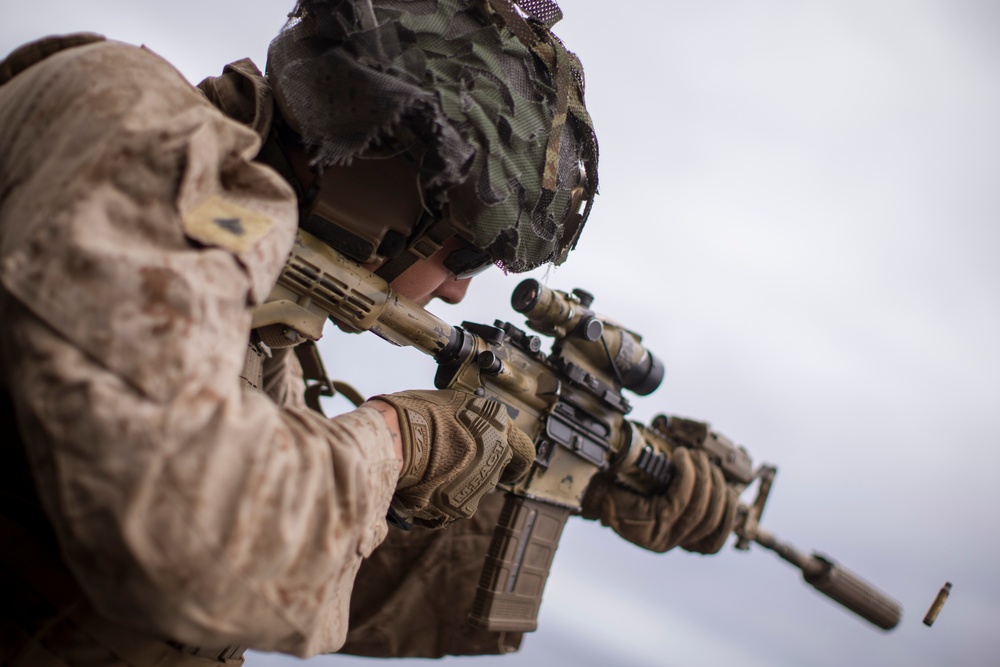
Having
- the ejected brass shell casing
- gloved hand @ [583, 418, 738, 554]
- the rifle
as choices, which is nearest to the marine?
the rifle

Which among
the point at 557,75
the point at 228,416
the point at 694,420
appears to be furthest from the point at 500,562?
the point at 228,416

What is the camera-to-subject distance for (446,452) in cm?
140

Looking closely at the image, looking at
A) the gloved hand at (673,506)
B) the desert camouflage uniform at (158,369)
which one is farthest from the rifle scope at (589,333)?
the desert camouflage uniform at (158,369)

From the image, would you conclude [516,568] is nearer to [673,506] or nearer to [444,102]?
[673,506]

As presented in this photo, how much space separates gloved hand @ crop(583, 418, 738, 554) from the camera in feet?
8.86

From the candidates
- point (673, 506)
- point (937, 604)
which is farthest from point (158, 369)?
point (937, 604)

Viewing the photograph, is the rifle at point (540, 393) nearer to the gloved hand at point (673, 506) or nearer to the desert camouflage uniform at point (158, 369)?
the gloved hand at point (673, 506)

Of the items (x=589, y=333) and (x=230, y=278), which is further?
(x=589, y=333)

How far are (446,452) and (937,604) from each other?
2.72 m

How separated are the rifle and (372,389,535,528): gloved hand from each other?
0.88ft

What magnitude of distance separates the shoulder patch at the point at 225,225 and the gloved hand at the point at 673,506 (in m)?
2.04

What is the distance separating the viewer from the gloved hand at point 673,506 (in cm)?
270

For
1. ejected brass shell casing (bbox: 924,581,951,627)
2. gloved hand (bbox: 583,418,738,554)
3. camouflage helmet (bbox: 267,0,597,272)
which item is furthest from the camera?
ejected brass shell casing (bbox: 924,581,951,627)

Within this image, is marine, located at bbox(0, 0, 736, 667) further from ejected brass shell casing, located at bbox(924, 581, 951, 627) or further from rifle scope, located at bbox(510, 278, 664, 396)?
ejected brass shell casing, located at bbox(924, 581, 951, 627)
